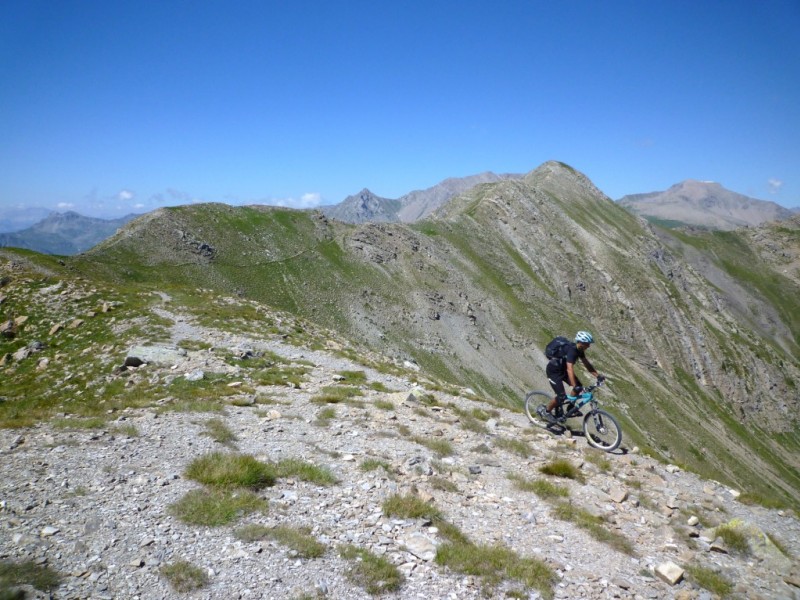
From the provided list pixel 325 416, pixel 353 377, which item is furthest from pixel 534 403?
pixel 353 377

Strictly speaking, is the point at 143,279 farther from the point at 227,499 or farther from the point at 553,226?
the point at 553,226

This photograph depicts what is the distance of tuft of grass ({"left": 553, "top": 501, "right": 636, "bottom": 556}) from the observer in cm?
888

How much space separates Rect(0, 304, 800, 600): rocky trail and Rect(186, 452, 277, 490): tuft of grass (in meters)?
0.30

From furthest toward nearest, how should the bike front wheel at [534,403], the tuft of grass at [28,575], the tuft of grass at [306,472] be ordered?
the bike front wheel at [534,403]
the tuft of grass at [306,472]
the tuft of grass at [28,575]

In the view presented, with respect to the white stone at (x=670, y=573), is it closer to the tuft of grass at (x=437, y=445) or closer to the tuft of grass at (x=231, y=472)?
the tuft of grass at (x=437, y=445)

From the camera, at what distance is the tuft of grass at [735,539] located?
30.8 ft

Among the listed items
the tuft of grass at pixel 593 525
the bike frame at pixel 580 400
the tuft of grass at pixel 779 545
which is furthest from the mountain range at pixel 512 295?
the tuft of grass at pixel 593 525

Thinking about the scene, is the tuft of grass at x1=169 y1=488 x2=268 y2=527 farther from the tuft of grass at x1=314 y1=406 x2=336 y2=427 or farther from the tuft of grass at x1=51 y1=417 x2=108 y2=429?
the tuft of grass at x1=51 y1=417 x2=108 y2=429

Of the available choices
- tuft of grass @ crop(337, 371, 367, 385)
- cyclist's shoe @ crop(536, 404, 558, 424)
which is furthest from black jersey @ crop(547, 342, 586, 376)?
tuft of grass @ crop(337, 371, 367, 385)

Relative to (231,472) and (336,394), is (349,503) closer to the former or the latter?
(231,472)

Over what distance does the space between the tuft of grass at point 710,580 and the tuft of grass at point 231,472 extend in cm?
886

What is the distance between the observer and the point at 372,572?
710 cm

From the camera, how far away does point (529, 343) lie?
3226 inches

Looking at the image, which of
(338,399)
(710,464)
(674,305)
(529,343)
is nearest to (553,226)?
(674,305)
